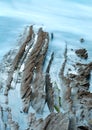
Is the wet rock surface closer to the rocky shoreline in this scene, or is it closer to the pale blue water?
the rocky shoreline

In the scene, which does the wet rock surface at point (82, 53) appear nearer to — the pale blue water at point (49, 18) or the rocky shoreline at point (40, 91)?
the rocky shoreline at point (40, 91)

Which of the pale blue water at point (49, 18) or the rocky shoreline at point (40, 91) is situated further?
the pale blue water at point (49, 18)

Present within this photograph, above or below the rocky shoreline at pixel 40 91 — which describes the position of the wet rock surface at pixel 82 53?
above

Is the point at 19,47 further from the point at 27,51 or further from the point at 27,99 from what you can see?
the point at 27,99

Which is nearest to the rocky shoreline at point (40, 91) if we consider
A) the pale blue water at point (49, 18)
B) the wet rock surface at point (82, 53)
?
the wet rock surface at point (82, 53)

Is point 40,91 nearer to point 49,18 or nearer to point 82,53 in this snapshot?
point 82,53

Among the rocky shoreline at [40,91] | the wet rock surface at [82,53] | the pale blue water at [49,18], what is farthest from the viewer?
the pale blue water at [49,18]

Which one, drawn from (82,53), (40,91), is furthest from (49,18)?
(40,91)

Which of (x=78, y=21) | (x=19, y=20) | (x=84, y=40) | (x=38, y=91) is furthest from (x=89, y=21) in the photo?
(x=38, y=91)
